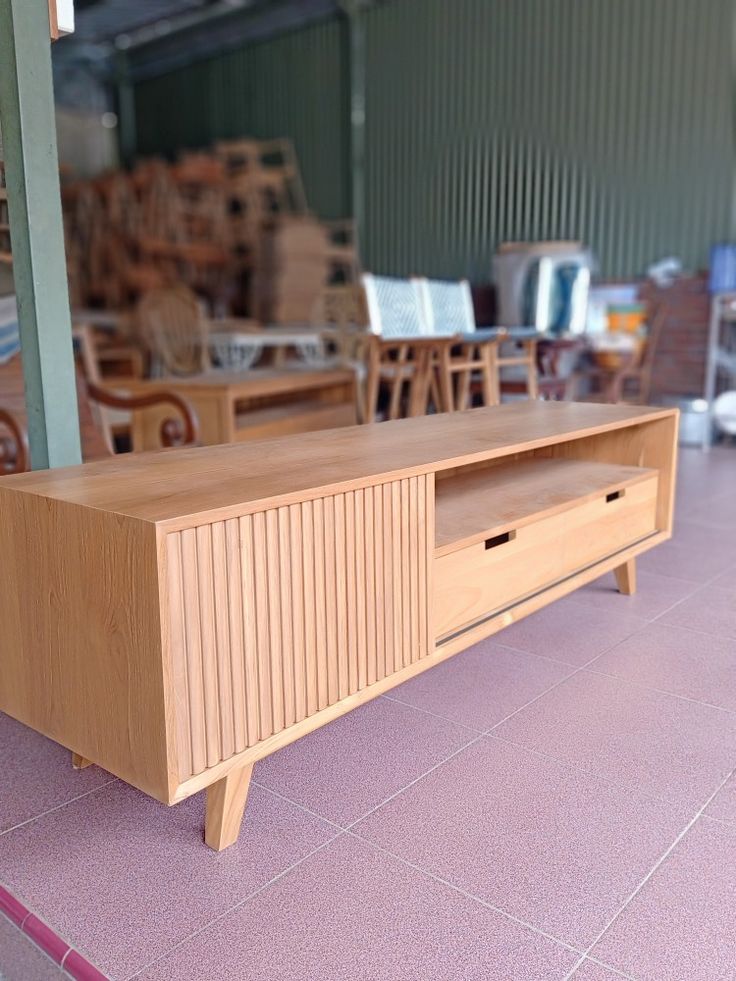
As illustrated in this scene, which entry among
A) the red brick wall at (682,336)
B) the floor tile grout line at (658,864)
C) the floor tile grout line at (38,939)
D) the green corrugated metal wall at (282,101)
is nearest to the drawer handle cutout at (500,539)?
the floor tile grout line at (658,864)

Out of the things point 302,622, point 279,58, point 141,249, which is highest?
point 279,58

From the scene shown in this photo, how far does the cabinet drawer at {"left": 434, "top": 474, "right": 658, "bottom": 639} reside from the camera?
6.16 feet

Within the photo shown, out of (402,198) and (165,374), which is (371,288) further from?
(402,198)

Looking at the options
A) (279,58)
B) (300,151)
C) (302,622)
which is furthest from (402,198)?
(302,622)

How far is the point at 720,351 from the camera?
6.33 meters

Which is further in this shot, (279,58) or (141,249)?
(279,58)

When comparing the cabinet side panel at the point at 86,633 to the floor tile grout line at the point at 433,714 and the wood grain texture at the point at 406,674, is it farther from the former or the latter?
the floor tile grout line at the point at 433,714

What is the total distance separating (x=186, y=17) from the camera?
9180mm

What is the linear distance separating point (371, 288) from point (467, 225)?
345 cm

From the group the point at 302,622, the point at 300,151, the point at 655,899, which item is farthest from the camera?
the point at 300,151

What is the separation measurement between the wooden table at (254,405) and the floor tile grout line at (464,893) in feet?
7.12

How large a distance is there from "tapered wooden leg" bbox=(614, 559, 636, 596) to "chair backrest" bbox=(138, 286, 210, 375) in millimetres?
3600

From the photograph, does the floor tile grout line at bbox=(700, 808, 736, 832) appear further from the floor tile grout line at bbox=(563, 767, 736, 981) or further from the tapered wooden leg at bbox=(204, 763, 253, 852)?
the tapered wooden leg at bbox=(204, 763, 253, 852)

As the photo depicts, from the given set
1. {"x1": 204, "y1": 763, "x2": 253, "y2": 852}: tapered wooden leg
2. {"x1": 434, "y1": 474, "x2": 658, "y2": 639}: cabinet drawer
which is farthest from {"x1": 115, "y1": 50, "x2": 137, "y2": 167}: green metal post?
{"x1": 204, "y1": 763, "x2": 253, "y2": 852}: tapered wooden leg
